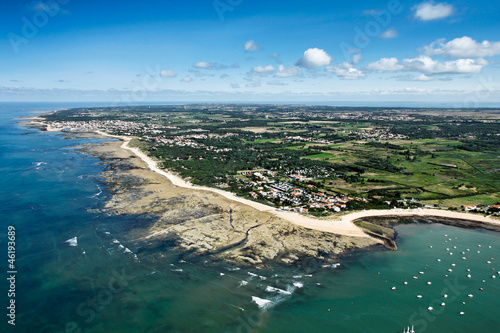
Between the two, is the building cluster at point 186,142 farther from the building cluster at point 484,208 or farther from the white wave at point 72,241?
the building cluster at point 484,208

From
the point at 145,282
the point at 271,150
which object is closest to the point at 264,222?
the point at 145,282

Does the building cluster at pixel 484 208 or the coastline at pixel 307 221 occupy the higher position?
the building cluster at pixel 484 208

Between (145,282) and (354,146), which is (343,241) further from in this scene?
(354,146)

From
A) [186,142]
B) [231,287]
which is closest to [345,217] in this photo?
[231,287]

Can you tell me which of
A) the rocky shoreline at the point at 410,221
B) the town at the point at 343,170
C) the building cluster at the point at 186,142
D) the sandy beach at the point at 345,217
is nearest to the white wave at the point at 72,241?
the sandy beach at the point at 345,217

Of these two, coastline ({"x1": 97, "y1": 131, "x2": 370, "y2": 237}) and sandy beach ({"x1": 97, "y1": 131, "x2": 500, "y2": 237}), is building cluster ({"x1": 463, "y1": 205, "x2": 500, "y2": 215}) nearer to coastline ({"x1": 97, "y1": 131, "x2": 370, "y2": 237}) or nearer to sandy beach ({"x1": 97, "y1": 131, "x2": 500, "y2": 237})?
sandy beach ({"x1": 97, "y1": 131, "x2": 500, "y2": 237})

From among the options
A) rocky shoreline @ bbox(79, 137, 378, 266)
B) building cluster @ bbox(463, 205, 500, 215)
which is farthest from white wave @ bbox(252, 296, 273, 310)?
building cluster @ bbox(463, 205, 500, 215)

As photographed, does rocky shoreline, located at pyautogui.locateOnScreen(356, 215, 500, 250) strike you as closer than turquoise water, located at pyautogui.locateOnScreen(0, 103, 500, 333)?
No
